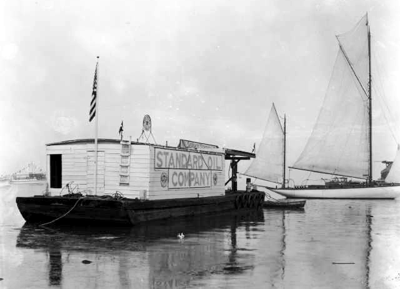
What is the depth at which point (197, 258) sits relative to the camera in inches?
608

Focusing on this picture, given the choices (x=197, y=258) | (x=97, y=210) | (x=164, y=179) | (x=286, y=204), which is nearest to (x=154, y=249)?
(x=197, y=258)

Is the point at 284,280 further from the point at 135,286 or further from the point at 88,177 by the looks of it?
the point at 88,177

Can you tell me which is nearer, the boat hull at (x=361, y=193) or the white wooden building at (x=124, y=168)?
the white wooden building at (x=124, y=168)

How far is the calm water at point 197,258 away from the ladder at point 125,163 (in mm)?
3216

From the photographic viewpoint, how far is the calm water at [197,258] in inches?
483

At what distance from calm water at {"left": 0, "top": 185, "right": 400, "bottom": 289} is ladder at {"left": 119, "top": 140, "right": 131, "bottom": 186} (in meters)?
3.22

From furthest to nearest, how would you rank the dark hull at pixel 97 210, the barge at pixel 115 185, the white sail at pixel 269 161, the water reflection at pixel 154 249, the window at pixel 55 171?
1. the white sail at pixel 269 161
2. the window at pixel 55 171
3. the barge at pixel 115 185
4. the dark hull at pixel 97 210
5. the water reflection at pixel 154 249

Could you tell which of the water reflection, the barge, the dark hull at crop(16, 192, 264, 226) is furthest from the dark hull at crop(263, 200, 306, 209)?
the water reflection

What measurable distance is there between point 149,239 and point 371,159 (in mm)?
57815

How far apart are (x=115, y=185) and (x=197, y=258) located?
12.3 metres

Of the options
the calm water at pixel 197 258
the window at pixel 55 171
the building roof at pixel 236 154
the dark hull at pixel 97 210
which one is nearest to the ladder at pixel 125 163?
the dark hull at pixel 97 210

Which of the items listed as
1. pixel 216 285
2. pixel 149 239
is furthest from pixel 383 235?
pixel 216 285

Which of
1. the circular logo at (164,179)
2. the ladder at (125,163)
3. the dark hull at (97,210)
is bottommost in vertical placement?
the dark hull at (97,210)

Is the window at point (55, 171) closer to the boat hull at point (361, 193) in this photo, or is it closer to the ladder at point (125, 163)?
the ladder at point (125, 163)
